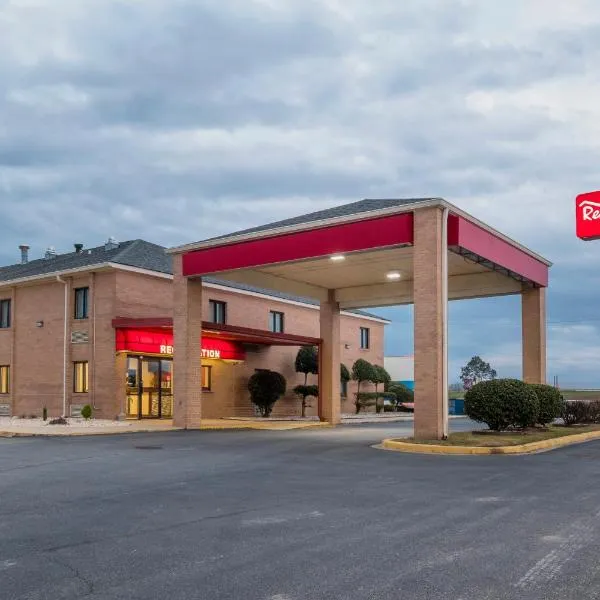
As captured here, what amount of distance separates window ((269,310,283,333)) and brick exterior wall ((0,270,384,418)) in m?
0.39

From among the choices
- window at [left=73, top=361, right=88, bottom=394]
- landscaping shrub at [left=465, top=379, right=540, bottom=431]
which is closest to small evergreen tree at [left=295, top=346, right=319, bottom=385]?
window at [left=73, top=361, right=88, bottom=394]

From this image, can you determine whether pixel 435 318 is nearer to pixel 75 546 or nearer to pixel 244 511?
pixel 244 511

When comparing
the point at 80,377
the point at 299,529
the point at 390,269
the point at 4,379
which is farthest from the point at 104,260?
the point at 299,529

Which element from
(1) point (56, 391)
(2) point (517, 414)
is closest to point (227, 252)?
(2) point (517, 414)

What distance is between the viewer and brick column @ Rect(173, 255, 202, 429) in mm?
25641

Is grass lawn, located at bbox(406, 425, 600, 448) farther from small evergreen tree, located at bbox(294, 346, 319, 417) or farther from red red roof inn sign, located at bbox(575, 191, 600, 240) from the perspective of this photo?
small evergreen tree, located at bbox(294, 346, 319, 417)

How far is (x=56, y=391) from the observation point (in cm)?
3228

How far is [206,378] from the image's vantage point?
1364 inches

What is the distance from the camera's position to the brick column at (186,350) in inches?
1009

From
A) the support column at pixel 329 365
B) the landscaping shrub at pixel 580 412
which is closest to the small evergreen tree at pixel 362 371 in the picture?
the support column at pixel 329 365

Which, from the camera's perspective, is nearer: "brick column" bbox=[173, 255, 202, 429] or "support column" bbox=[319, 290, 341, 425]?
"brick column" bbox=[173, 255, 202, 429]

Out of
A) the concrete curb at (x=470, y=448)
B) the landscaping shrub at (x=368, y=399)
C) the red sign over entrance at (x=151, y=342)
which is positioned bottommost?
the landscaping shrub at (x=368, y=399)

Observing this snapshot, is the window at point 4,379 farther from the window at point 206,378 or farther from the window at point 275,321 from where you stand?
the window at point 275,321

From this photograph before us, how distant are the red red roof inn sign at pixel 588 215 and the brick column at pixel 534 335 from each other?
7.47m
